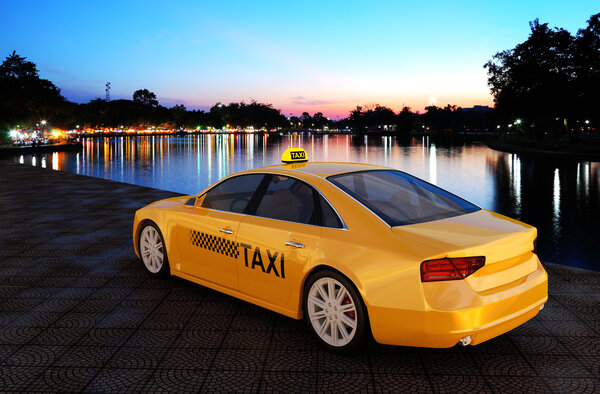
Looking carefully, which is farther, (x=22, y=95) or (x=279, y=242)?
(x=22, y=95)

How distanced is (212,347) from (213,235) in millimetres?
1203

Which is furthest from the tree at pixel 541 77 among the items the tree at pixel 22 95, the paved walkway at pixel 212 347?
the tree at pixel 22 95

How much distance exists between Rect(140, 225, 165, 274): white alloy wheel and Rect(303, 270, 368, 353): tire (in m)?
2.49

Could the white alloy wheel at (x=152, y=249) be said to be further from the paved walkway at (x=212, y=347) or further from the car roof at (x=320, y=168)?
the car roof at (x=320, y=168)

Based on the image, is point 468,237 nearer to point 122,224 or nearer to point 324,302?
point 324,302

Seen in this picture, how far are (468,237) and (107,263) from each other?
514 centimetres

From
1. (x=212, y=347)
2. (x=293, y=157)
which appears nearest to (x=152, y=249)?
(x=293, y=157)

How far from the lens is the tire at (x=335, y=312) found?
3.85 m

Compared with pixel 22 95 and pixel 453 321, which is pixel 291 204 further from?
pixel 22 95

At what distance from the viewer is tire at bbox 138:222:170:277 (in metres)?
5.99

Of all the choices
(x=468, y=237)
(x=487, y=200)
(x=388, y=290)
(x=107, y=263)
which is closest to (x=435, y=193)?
(x=468, y=237)

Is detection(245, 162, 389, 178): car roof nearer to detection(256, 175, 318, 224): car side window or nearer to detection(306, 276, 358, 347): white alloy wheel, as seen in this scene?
detection(256, 175, 318, 224): car side window

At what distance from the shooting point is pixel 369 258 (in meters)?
3.75

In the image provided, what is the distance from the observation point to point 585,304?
5230 millimetres
